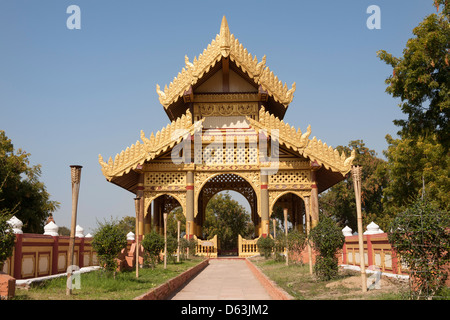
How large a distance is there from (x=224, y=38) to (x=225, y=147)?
472 centimetres

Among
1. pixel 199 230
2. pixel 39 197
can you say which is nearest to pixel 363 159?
pixel 199 230

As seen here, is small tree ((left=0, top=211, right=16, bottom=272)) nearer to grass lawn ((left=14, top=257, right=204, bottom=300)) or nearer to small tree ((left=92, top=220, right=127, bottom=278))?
grass lawn ((left=14, top=257, right=204, bottom=300))

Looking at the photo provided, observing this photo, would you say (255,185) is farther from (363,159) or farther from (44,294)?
(363,159)

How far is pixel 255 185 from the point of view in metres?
19.0

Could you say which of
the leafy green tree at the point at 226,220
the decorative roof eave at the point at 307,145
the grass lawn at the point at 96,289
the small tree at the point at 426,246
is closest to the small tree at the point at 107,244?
the grass lawn at the point at 96,289

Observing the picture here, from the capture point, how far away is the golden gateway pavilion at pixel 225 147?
18.3 meters

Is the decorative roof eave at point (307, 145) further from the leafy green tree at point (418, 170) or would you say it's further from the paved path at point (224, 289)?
the paved path at point (224, 289)

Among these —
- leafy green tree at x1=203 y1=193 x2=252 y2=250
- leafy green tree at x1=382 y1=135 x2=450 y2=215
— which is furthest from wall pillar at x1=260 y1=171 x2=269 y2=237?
leafy green tree at x1=203 y1=193 x2=252 y2=250

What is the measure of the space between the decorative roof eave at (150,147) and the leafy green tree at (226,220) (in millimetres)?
25949

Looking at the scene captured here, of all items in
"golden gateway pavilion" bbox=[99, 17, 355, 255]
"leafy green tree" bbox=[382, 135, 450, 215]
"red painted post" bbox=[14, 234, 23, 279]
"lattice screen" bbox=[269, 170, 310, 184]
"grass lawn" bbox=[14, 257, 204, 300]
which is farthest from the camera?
"leafy green tree" bbox=[382, 135, 450, 215]

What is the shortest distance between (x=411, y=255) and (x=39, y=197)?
1023 inches

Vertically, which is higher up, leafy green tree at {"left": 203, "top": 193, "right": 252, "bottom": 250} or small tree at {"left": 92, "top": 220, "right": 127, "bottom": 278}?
leafy green tree at {"left": 203, "top": 193, "right": 252, "bottom": 250}

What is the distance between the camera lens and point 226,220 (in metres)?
45.0

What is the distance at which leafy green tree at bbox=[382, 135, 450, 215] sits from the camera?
854 inches
